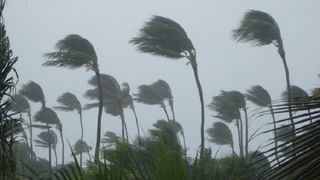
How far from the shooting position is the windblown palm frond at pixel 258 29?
21.4m

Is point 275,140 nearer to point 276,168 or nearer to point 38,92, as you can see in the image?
point 276,168

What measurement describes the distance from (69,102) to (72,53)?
3051 centimetres

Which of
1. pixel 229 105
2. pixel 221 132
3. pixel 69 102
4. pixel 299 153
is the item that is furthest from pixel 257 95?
pixel 299 153

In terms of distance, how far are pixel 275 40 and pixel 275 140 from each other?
20.7 m

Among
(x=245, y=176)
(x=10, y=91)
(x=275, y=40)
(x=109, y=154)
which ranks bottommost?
(x=245, y=176)

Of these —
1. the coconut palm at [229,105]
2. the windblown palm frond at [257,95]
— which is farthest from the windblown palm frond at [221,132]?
the windblown palm frond at [257,95]

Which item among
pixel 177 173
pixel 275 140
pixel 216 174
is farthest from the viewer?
pixel 216 174

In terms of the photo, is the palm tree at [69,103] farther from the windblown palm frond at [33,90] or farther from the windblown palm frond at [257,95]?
the windblown palm frond at [257,95]

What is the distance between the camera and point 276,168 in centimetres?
183

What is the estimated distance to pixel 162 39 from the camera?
74.7ft

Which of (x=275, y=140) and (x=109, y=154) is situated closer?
(x=275, y=140)

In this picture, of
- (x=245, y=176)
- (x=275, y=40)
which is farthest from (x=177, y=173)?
(x=275, y=40)

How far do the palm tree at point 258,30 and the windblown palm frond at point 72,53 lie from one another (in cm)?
705

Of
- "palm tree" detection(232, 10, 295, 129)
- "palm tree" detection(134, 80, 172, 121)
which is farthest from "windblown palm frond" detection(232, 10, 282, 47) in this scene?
"palm tree" detection(134, 80, 172, 121)
